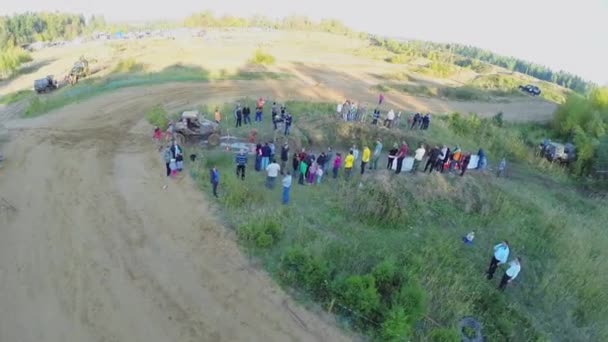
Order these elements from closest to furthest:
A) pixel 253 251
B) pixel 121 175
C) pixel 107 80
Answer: pixel 253 251 → pixel 121 175 → pixel 107 80

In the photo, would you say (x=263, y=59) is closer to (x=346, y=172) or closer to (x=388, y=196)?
(x=346, y=172)

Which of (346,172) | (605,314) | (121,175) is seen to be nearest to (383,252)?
(346,172)

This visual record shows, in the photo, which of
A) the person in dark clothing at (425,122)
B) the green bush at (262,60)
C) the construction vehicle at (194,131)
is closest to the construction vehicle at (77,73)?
the green bush at (262,60)

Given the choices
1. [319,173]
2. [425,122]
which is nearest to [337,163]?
[319,173]

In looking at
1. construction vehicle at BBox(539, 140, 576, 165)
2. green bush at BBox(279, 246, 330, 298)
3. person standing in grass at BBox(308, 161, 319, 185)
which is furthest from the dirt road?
construction vehicle at BBox(539, 140, 576, 165)

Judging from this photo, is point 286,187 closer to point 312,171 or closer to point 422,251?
point 312,171

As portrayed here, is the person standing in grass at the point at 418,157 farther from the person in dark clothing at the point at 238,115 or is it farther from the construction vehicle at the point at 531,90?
the construction vehicle at the point at 531,90
